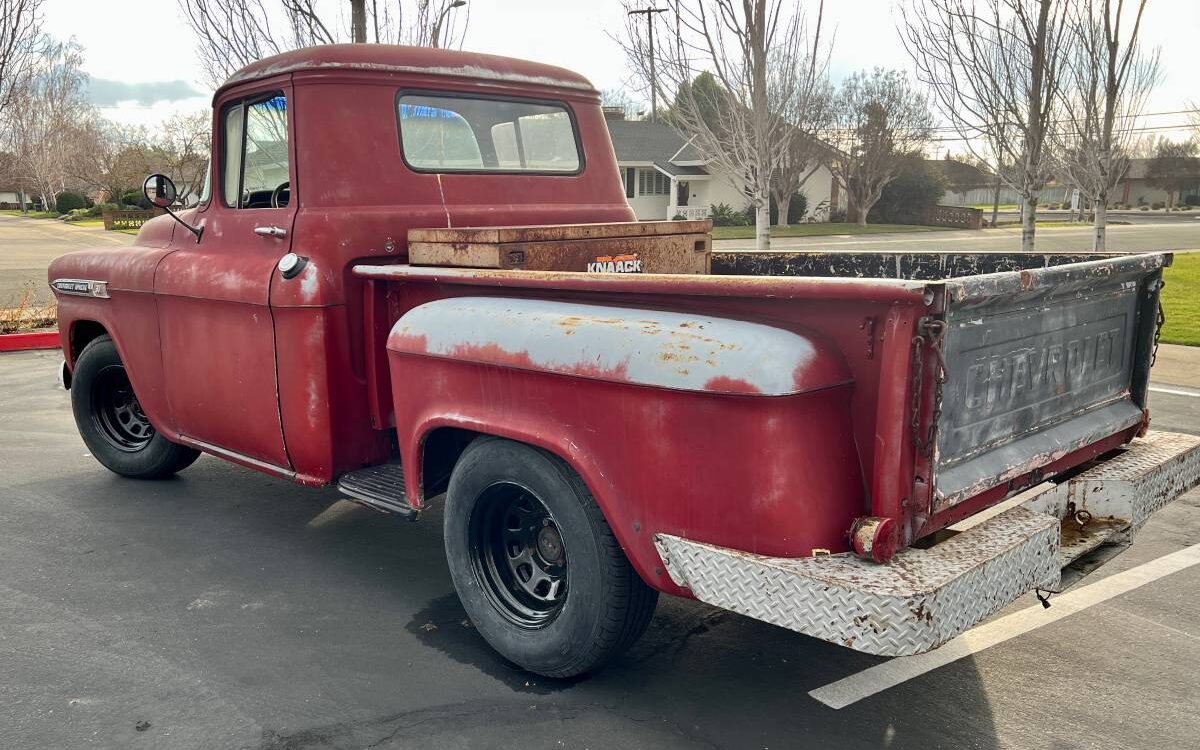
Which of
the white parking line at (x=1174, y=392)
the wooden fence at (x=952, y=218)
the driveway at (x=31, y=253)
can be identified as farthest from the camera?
the wooden fence at (x=952, y=218)

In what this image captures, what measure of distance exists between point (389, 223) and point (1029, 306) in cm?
256

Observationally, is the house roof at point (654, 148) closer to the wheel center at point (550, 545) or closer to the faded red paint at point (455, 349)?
the faded red paint at point (455, 349)

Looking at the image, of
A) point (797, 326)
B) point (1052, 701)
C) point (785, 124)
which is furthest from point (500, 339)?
point (785, 124)

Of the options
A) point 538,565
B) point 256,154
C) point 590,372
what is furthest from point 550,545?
point 256,154

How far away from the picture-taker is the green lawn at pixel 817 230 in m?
32.3

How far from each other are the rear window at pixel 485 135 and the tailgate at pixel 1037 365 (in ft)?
8.74

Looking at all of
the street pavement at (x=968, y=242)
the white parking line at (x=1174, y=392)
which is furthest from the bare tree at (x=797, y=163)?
the white parking line at (x=1174, y=392)

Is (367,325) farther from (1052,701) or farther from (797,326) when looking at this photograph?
(1052,701)

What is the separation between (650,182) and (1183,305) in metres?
30.8

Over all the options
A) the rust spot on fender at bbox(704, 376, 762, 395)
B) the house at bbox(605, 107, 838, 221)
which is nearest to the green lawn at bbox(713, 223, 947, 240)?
the house at bbox(605, 107, 838, 221)

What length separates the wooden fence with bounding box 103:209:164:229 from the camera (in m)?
41.1

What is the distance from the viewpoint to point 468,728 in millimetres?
2988

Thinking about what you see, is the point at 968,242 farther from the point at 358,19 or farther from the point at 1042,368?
the point at 1042,368

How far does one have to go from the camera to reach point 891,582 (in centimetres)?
238
